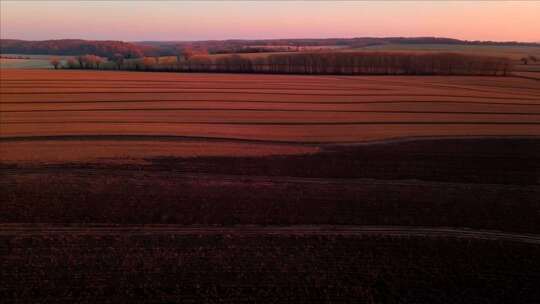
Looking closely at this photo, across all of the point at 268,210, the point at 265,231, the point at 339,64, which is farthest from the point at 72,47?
the point at 265,231

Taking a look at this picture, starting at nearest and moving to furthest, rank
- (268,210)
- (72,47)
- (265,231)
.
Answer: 1. (265,231)
2. (268,210)
3. (72,47)

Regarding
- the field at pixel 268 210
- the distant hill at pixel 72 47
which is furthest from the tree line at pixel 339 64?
the field at pixel 268 210

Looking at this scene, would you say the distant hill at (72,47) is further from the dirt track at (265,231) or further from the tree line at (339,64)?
the dirt track at (265,231)

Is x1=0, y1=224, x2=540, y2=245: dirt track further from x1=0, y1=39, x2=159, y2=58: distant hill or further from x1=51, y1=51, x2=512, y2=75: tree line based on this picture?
x1=0, y1=39, x2=159, y2=58: distant hill

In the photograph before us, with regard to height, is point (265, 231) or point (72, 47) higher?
point (72, 47)

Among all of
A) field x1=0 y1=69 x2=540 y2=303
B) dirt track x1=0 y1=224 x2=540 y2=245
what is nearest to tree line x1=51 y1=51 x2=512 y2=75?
field x1=0 y1=69 x2=540 y2=303

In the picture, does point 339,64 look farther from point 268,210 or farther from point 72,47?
point 72,47

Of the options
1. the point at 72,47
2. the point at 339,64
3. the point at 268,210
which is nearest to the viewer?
the point at 268,210
